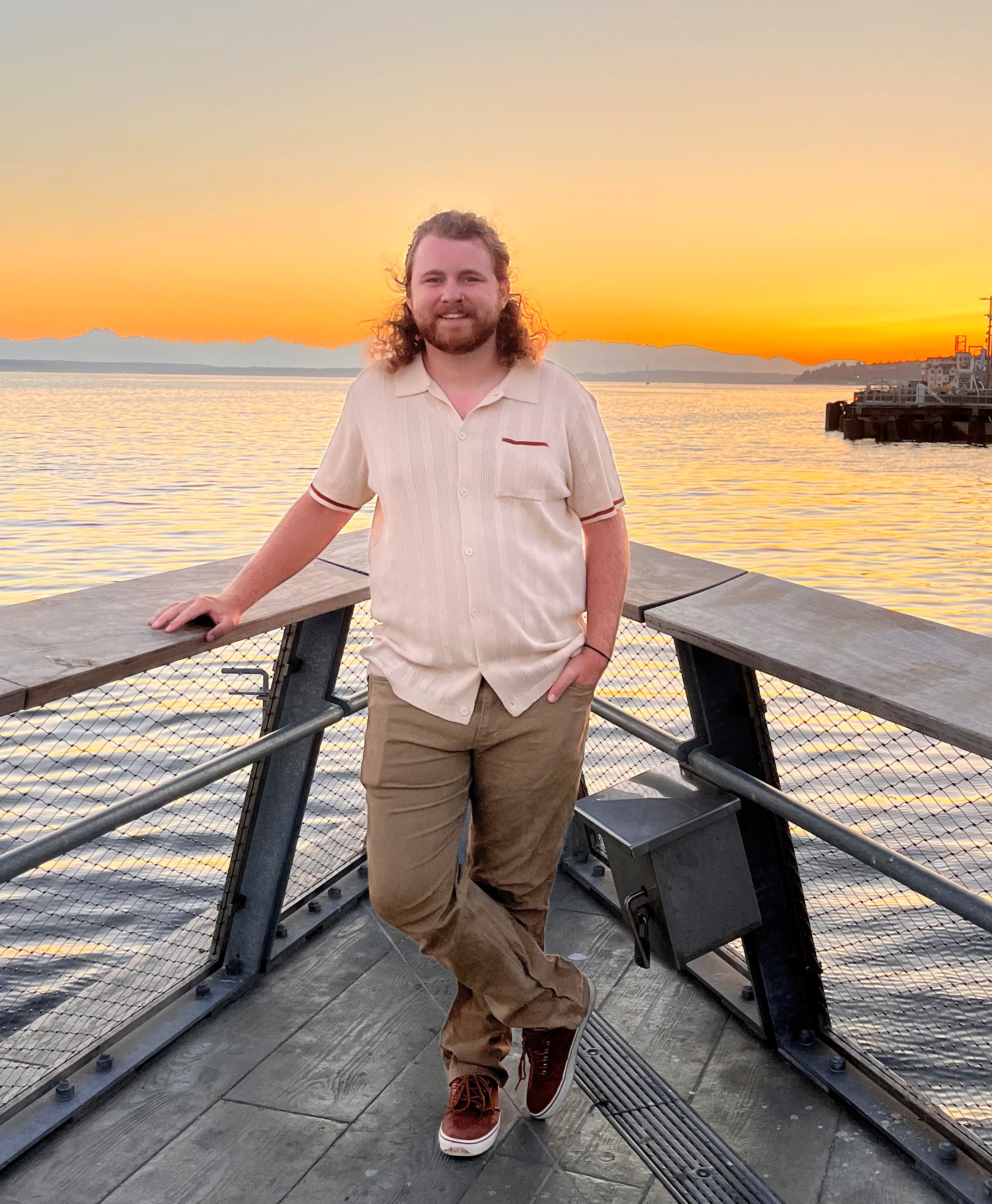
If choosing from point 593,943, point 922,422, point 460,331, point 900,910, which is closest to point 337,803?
point 900,910

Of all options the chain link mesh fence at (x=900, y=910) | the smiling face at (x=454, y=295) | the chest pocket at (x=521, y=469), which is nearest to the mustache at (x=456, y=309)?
the smiling face at (x=454, y=295)

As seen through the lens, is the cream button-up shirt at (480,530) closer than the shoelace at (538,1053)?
Yes

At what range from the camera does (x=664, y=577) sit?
9.12 ft

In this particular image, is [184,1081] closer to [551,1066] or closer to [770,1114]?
[551,1066]

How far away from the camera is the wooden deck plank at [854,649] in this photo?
1.81 m

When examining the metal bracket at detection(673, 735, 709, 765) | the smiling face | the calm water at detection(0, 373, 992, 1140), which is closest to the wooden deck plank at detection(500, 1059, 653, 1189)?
the metal bracket at detection(673, 735, 709, 765)

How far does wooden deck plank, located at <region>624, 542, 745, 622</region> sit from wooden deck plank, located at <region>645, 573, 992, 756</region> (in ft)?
0.14

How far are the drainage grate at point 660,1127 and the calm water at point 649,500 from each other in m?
13.8

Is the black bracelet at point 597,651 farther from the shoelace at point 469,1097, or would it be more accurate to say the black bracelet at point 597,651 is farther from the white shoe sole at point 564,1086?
the shoelace at point 469,1097

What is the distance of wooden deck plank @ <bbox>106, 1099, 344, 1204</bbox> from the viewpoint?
7.25ft

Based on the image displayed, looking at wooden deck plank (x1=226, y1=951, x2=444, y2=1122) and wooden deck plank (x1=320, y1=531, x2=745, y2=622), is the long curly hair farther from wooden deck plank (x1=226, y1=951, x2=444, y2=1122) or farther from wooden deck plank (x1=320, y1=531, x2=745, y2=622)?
wooden deck plank (x1=226, y1=951, x2=444, y2=1122)

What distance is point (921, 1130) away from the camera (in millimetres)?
2365

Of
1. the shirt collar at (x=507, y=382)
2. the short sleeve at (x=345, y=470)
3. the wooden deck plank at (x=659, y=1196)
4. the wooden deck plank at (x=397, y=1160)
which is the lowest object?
the wooden deck plank at (x=659, y=1196)

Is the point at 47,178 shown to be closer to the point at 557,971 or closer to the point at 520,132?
the point at 520,132
